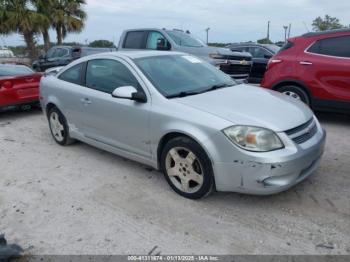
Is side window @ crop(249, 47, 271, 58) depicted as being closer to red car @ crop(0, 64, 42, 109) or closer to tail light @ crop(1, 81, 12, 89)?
red car @ crop(0, 64, 42, 109)

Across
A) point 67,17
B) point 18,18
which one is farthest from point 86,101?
point 67,17

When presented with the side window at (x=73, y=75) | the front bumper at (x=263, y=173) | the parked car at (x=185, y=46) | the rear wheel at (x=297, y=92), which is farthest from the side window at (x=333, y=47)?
the side window at (x=73, y=75)

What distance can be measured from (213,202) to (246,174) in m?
0.60

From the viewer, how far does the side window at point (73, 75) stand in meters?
5.49

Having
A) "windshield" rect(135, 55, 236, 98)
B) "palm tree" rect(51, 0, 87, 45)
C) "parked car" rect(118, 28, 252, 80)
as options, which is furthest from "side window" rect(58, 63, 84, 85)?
"palm tree" rect(51, 0, 87, 45)

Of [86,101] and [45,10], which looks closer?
[86,101]

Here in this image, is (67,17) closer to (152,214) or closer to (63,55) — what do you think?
(63,55)

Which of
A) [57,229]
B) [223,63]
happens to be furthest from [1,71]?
[57,229]

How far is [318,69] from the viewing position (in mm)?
6453

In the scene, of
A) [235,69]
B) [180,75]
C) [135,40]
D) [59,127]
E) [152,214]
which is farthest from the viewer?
[135,40]

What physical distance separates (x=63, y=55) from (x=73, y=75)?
12318 millimetres

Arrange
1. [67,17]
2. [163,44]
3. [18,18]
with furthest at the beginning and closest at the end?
[67,17] < [18,18] < [163,44]

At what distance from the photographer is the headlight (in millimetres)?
3469

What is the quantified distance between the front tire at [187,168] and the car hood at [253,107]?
0.42 m
